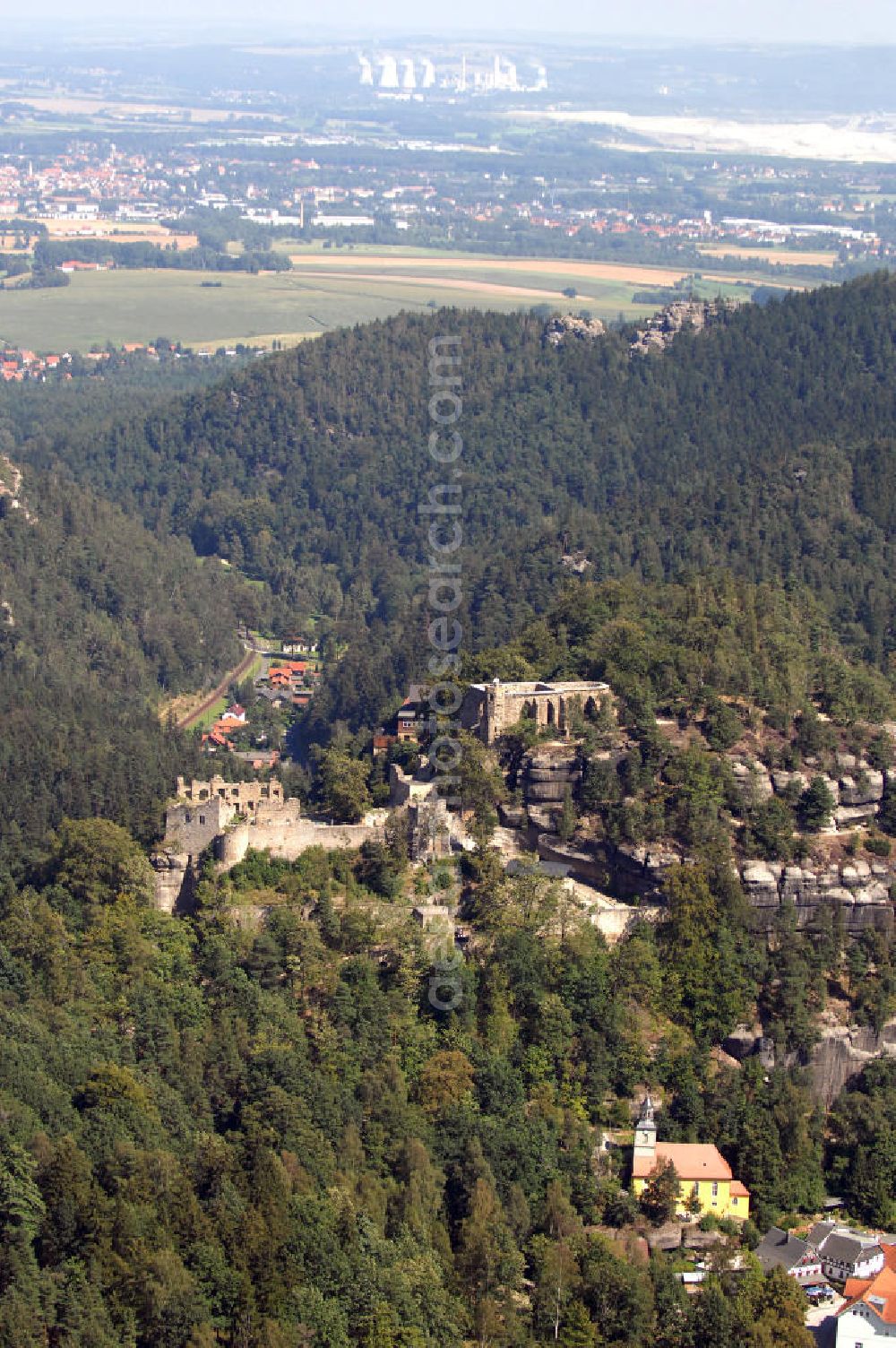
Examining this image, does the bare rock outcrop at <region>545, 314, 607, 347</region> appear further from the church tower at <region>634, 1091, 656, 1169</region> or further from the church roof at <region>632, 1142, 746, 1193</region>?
the church roof at <region>632, 1142, 746, 1193</region>

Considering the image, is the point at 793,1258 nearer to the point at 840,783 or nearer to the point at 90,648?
the point at 840,783

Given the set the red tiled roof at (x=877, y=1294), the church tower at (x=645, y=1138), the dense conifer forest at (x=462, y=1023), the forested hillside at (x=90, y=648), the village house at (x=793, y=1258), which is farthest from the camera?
the forested hillside at (x=90, y=648)

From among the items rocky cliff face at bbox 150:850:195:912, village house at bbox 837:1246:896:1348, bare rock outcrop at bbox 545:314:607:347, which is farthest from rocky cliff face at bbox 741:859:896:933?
bare rock outcrop at bbox 545:314:607:347

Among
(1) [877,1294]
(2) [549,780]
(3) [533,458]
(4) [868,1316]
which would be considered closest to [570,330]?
(3) [533,458]

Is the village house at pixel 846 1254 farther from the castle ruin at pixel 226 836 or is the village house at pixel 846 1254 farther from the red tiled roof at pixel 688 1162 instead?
the castle ruin at pixel 226 836

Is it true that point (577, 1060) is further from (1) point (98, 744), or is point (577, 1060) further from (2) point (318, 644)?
(2) point (318, 644)

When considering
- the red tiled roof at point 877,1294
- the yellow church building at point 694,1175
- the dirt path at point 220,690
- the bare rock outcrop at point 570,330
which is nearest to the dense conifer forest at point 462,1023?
A: the yellow church building at point 694,1175

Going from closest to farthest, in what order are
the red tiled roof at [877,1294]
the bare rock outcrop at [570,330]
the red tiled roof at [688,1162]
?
the red tiled roof at [877,1294] < the red tiled roof at [688,1162] < the bare rock outcrop at [570,330]
